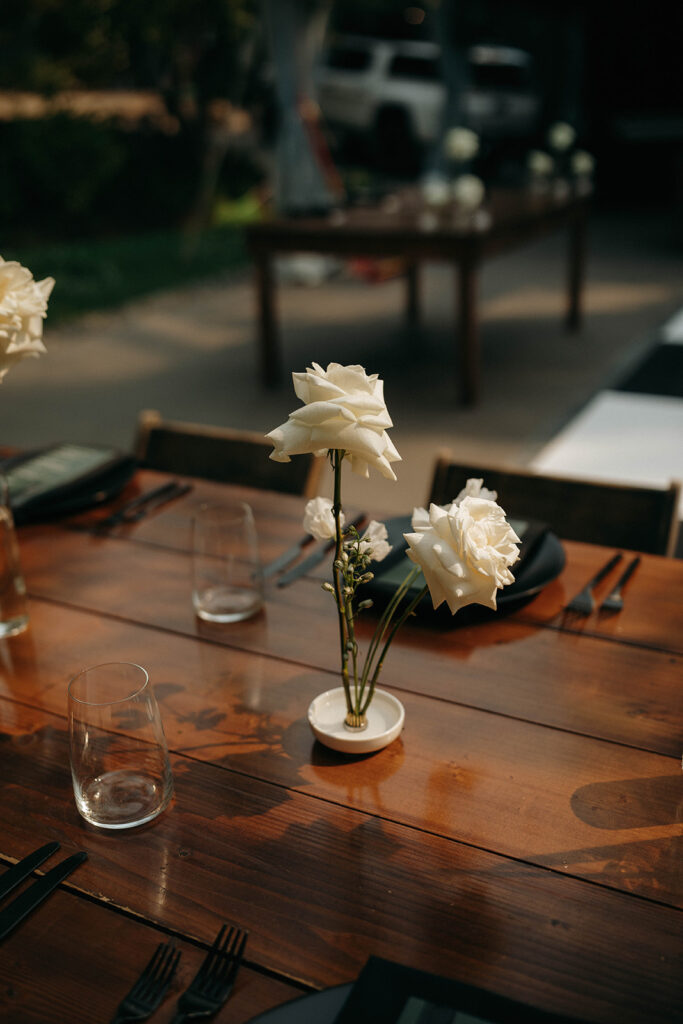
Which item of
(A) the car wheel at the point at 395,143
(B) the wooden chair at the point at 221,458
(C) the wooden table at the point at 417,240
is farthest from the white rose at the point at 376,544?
(A) the car wheel at the point at 395,143

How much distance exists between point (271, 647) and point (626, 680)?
1.41 ft

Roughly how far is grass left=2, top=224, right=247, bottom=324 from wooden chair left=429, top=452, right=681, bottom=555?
16.9ft

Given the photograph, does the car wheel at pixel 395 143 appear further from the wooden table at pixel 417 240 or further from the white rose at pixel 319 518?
the white rose at pixel 319 518

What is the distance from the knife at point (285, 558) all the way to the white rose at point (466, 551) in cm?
60

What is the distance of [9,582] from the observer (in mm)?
1244

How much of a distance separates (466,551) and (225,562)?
0.55 m

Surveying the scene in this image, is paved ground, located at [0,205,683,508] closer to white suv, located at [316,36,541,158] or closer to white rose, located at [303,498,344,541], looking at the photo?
white rose, located at [303,498,344,541]

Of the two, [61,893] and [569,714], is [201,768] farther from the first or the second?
[569,714]

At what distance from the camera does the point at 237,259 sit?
8.01 metres

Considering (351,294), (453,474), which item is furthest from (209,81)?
(453,474)

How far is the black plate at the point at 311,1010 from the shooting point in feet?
2.29

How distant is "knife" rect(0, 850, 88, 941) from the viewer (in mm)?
799

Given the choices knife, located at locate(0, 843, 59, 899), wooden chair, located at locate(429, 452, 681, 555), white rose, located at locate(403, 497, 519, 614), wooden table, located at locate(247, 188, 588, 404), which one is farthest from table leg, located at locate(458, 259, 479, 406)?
knife, located at locate(0, 843, 59, 899)

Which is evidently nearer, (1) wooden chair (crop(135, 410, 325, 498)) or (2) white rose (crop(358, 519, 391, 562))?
(2) white rose (crop(358, 519, 391, 562))
